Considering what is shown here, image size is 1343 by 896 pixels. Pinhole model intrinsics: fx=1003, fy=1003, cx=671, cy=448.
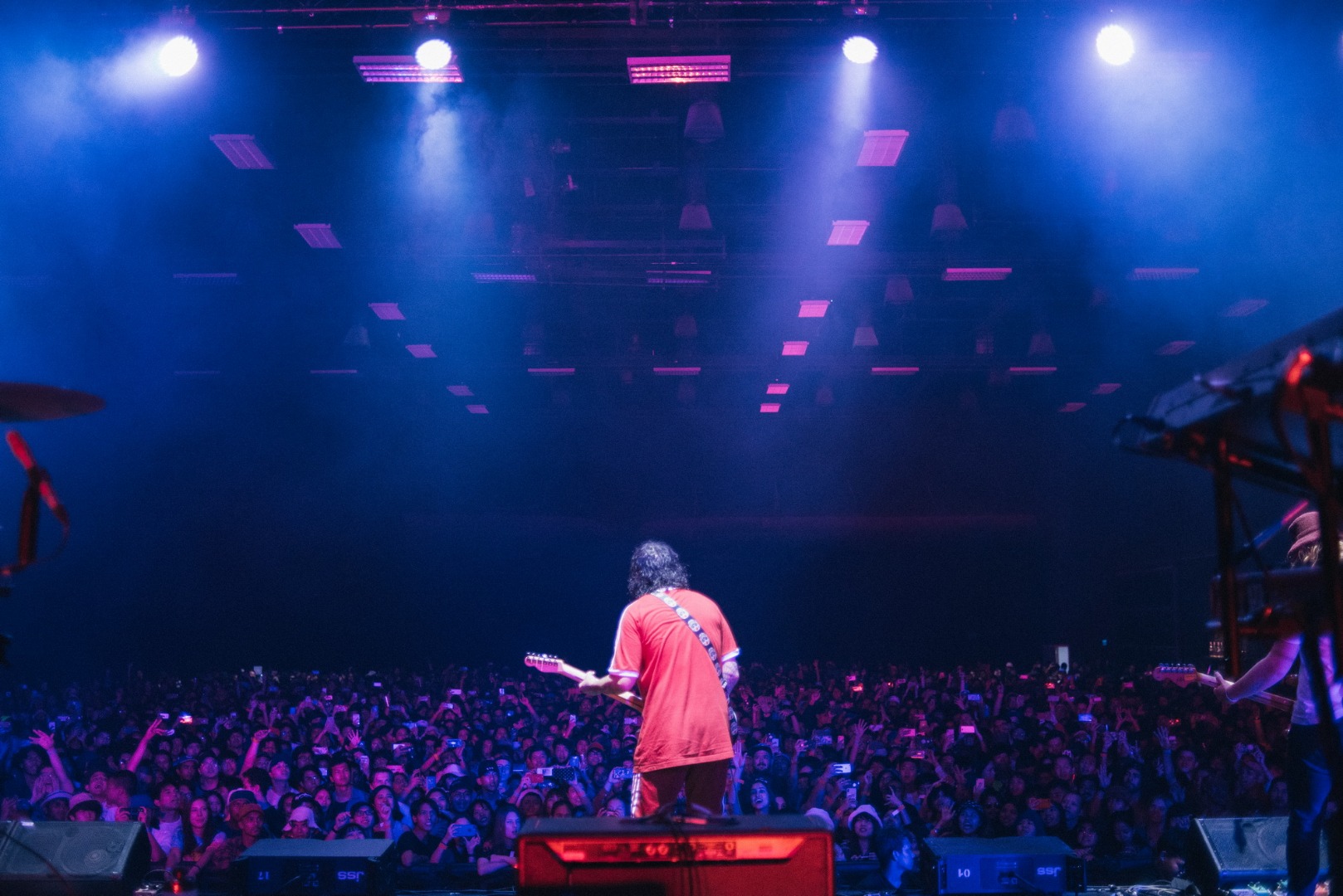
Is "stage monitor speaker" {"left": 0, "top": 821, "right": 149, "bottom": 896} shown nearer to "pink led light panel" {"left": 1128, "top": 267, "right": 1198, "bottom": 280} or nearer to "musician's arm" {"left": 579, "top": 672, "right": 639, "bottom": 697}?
"musician's arm" {"left": 579, "top": 672, "right": 639, "bottom": 697}

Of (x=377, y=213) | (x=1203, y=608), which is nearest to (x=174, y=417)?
(x=377, y=213)

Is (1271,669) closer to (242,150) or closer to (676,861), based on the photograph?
(676,861)

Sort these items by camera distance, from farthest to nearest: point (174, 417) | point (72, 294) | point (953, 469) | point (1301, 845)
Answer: point (953, 469) < point (174, 417) < point (72, 294) < point (1301, 845)

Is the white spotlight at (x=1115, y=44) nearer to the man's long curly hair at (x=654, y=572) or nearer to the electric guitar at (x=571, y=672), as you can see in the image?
the man's long curly hair at (x=654, y=572)

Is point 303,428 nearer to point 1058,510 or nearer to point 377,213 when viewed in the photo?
point 377,213

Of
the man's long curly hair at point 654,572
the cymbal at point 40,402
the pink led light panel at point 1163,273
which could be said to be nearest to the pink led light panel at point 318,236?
the man's long curly hair at point 654,572

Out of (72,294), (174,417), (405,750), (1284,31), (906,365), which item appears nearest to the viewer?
(1284,31)

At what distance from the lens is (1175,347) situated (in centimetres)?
1195

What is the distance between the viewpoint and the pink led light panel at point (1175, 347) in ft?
38.5

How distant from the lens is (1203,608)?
523 inches

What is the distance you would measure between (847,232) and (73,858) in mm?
6995

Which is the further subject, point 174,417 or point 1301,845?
point 174,417

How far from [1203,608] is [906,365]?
5128 millimetres

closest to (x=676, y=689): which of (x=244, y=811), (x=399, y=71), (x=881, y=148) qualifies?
(x=244, y=811)
